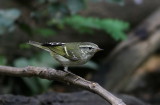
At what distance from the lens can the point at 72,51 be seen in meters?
3.14

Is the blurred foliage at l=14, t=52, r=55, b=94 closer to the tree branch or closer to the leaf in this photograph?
the leaf

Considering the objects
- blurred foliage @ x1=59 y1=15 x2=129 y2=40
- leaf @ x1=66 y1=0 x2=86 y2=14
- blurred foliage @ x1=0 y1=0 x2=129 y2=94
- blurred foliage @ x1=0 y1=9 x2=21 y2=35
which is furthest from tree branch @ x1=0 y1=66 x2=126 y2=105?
blurred foliage @ x1=59 y1=15 x2=129 y2=40

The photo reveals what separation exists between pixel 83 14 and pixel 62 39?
0.61m

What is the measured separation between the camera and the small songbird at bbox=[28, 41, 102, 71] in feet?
10.0

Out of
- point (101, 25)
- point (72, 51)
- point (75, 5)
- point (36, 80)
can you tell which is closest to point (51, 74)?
point (72, 51)

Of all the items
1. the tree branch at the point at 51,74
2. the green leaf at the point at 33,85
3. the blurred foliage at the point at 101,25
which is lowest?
the tree branch at the point at 51,74

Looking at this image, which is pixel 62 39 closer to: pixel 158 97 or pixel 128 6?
pixel 128 6

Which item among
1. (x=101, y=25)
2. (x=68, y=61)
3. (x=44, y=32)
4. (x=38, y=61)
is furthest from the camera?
(x=101, y=25)

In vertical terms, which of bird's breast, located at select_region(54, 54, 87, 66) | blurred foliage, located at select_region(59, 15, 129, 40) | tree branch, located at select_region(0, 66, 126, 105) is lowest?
tree branch, located at select_region(0, 66, 126, 105)

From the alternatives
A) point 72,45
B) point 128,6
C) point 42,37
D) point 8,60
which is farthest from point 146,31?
point 72,45

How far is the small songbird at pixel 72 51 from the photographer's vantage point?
3051 mm

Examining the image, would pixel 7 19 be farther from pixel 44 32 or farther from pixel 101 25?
pixel 101 25

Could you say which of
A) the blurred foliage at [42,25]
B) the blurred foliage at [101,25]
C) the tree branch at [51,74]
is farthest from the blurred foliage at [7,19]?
the tree branch at [51,74]

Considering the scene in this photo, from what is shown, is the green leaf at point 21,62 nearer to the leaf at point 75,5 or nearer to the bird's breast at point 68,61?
the leaf at point 75,5
